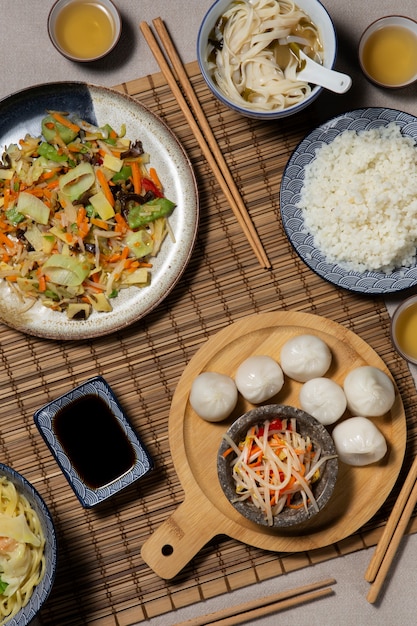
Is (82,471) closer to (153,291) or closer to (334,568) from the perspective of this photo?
(153,291)

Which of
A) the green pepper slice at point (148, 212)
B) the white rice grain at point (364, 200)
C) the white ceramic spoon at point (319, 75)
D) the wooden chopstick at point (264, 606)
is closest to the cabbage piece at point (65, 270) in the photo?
the green pepper slice at point (148, 212)

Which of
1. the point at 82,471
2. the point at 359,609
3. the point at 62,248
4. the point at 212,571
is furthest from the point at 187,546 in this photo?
the point at 62,248

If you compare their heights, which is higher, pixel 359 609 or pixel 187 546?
pixel 187 546

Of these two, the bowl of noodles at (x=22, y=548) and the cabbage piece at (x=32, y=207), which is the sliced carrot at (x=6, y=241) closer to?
the cabbage piece at (x=32, y=207)

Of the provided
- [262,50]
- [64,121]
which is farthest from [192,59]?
[64,121]

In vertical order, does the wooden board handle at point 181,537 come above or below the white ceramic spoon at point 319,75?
below

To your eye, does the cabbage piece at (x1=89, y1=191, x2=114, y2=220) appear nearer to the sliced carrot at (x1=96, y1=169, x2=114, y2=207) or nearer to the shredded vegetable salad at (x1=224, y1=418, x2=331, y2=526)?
the sliced carrot at (x1=96, y1=169, x2=114, y2=207)
